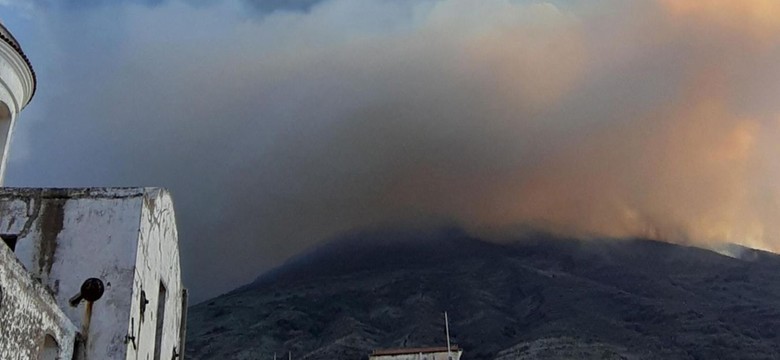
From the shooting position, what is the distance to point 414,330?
90625 millimetres

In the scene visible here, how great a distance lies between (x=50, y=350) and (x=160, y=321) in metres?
4.13

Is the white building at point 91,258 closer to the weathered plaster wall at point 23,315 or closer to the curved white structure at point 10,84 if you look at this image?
the weathered plaster wall at point 23,315

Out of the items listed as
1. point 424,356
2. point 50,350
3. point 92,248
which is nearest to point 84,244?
point 92,248

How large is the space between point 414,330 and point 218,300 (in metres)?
42.9

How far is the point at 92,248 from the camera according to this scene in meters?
11.7

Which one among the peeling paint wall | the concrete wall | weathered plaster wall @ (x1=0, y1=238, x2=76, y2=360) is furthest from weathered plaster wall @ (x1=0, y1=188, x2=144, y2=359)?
the concrete wall

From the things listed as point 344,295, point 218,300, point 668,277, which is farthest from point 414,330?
point 668,277

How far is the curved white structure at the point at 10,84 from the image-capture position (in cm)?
1553

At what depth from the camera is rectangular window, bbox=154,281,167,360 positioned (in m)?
14.1

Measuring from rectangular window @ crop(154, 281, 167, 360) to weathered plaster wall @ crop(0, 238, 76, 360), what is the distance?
3607 mm

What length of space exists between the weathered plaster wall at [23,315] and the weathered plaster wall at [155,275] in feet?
5.25

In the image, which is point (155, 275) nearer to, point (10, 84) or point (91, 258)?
point (91, 258)

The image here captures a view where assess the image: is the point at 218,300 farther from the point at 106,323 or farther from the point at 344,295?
the point at 106,323

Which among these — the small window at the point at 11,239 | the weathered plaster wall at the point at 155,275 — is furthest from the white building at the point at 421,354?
the small window at the point at 11,239
